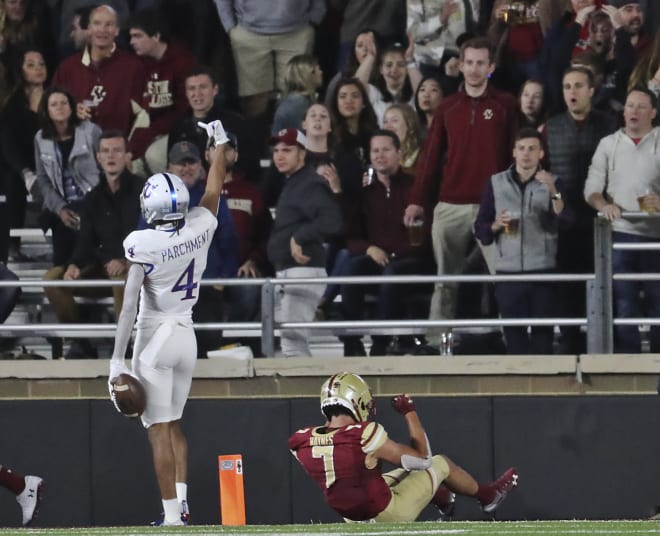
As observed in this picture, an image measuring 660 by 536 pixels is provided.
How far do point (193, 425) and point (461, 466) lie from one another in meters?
1.71

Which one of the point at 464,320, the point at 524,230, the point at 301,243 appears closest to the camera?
Result: the point at 464,320

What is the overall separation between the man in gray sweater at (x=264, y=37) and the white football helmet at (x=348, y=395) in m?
4.03

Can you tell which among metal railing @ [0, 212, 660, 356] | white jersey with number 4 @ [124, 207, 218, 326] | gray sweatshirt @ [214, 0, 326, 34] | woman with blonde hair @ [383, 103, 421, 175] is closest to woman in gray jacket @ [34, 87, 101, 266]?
metal railing @ [0, 212, 660, 356]

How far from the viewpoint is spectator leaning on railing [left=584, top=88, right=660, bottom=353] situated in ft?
34.2

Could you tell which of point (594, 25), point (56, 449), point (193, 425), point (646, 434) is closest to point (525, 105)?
point (594, 25)

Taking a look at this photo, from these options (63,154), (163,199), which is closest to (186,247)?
(163,199)

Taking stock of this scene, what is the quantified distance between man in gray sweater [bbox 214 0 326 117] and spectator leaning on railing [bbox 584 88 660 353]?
2938 millimetres

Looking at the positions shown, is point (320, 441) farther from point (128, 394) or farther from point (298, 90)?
point (298, 90)

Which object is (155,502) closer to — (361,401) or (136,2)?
(361,401)

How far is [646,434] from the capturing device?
10.4 meters

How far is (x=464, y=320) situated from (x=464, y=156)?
4.19ft

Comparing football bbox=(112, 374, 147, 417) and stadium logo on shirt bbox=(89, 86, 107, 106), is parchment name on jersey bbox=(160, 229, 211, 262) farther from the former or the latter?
stadium logo on shirt bbox=(89, 86, 107, 106)

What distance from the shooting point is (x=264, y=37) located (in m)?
12.6

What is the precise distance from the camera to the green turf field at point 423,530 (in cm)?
795
